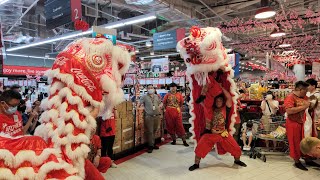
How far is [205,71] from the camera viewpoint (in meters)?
3.63

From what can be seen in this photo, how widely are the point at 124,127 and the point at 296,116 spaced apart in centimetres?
343

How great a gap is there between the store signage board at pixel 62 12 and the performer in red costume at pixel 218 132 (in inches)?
133

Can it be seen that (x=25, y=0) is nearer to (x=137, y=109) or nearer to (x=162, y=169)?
(x=137, y=109)

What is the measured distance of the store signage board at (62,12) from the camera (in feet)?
17.5

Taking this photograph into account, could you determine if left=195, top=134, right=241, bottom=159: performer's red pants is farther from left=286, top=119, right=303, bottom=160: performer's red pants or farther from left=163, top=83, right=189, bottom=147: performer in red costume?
left=163, top=83, right=189, bottom=147: performer in red costume

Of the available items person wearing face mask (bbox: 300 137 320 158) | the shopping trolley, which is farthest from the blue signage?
person wearing face mask (bbox: 300 137 320 158)

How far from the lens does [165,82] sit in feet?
38.5

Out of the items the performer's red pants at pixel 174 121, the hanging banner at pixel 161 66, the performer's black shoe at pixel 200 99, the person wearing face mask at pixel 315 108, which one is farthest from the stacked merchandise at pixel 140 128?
the hanging banner at pixel 161 66

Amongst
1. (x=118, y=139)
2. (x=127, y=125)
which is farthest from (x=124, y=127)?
(x=118, y=139)

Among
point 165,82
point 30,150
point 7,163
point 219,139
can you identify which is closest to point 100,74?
point 30,150

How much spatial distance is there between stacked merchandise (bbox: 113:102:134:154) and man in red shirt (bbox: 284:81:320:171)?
3.20m

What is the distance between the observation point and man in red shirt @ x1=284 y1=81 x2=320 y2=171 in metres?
4.46

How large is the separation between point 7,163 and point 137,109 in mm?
4739

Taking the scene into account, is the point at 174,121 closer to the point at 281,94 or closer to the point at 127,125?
the point at 127,125
